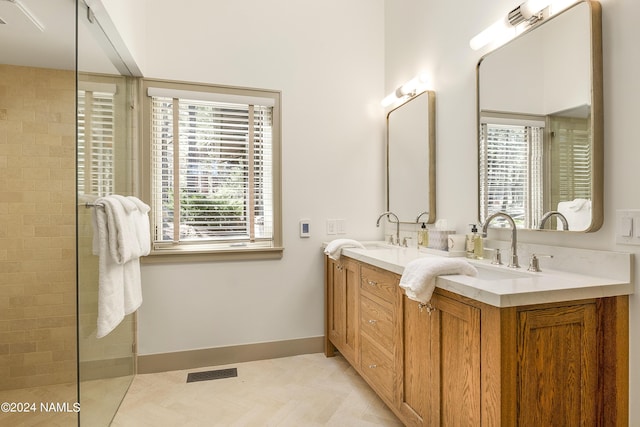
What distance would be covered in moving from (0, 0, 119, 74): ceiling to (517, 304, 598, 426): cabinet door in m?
2.13

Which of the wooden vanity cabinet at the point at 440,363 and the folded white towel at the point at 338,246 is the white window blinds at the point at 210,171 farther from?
the wooden vanity cabinet at the point at 440,363

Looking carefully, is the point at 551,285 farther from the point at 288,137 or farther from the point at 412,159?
the point at 288,137

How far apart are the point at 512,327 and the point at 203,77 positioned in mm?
2460

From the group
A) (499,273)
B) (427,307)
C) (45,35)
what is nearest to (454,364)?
(427,307)

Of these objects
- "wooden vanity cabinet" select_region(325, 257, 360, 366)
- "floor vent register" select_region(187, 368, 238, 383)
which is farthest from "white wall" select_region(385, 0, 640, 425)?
"floor vent register" select_region(187, 368, 238, 383)

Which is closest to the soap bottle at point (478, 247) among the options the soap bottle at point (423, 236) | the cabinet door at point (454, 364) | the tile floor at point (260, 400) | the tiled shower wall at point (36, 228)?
the soap bottle at point (423, 236)

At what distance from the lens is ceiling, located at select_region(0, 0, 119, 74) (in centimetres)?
144

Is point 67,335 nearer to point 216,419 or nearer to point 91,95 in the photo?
point 216,419

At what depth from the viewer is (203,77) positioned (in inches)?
97.5

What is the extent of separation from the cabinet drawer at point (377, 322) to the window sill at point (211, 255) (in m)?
0.87

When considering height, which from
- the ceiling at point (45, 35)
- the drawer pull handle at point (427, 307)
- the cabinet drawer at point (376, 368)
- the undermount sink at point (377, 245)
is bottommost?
the cabinet drawer at point (376, 368)

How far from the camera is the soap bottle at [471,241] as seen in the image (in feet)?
5.88

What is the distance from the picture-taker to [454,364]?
4.15 ft

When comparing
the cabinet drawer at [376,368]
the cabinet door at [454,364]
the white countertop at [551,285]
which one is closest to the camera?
the white countertop at [551,285]
